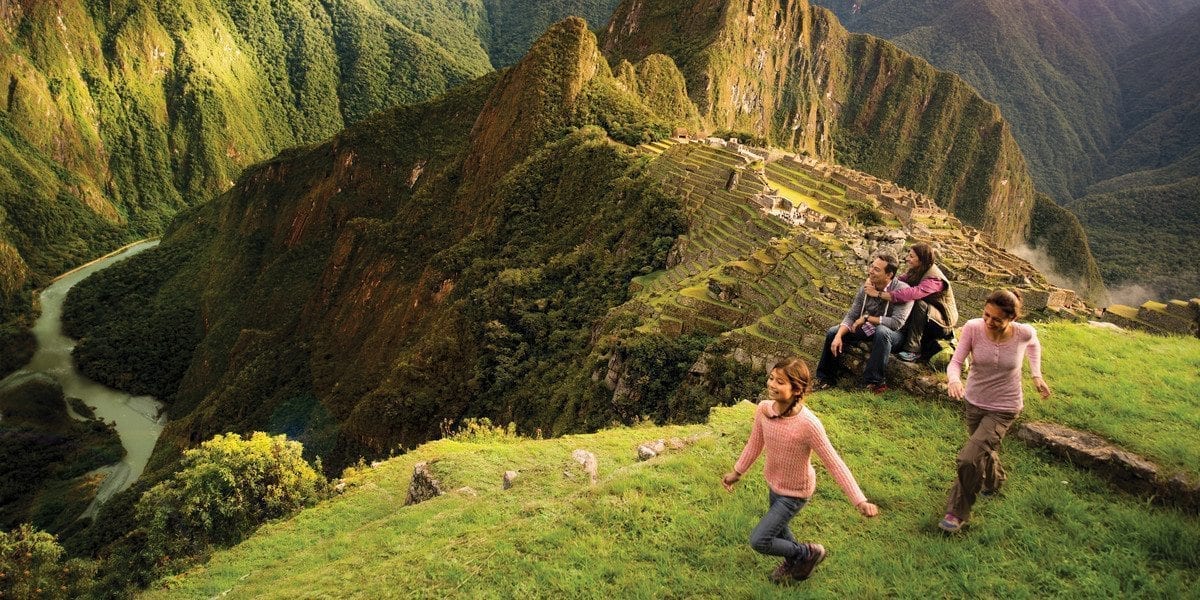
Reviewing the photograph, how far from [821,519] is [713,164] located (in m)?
35.6

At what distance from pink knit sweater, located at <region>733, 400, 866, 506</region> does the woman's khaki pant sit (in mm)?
1655

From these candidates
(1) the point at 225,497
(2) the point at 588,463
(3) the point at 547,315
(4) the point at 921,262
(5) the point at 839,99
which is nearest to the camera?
(4) the point at 921,262

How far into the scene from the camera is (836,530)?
8398mm

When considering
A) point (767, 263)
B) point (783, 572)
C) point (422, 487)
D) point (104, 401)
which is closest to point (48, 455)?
point (104, 401)

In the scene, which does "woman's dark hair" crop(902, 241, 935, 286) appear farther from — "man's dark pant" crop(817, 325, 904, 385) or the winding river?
the winding river

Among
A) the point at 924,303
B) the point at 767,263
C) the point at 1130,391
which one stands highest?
the point at 767,263

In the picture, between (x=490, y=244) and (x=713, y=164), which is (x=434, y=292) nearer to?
(x=490, y=244)

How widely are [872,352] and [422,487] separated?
10.8 metres

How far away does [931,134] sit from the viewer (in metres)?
167

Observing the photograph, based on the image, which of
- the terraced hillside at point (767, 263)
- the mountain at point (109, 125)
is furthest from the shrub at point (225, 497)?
the mountain at point (109, 125)

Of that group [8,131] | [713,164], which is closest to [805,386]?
[713,164]

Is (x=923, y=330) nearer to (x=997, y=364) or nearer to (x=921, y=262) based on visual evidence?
(x=921, y=262)

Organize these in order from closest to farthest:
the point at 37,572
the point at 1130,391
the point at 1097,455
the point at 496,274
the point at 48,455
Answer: the point at 1097,455
the point at 1130,391
the point at 37,572
the point at 496,274
the point at 48,455

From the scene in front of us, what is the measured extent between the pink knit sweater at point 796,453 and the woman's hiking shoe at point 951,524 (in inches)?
66.0
